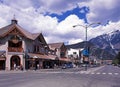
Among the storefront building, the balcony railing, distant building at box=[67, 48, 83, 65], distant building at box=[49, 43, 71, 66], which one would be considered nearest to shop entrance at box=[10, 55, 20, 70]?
the storefront building

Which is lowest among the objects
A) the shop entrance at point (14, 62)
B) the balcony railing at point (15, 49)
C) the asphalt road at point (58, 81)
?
the asphalt road at point (58, 81)

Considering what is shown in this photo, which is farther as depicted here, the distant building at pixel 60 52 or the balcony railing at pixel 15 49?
the distant building at pixel 60 52

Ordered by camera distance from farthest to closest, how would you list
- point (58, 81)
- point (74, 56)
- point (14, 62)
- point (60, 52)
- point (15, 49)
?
1. point (74, 56)
2. point (60, 52)
3. point (14, 62)
4. point (15, 49)
5. point (58, 81)

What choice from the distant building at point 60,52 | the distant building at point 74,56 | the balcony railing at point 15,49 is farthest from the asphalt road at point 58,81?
the distant building at point 74,56

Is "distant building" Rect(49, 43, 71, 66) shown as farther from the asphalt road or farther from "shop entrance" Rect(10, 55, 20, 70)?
the asphalt road

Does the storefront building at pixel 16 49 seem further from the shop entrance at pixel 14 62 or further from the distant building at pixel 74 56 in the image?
the distant building at pixel 74 56

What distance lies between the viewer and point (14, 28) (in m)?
70.2

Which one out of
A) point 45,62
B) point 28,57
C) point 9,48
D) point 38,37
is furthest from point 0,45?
point 45,62

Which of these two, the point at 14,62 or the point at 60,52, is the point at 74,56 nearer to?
the point at 60,52

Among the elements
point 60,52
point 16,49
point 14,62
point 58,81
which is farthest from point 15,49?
point 58,81

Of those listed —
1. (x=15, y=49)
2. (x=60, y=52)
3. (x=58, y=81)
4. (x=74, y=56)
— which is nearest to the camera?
(x=58, y=81)

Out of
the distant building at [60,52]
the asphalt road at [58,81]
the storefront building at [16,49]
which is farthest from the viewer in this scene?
the distant building at [60,52]

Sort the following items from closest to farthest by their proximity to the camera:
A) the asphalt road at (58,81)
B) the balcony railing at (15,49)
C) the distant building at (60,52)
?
the asphalt road at (58,81), the balcony railing at (15,49), the distant building at (60,52)

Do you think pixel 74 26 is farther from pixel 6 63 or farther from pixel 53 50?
pixel 53 50
